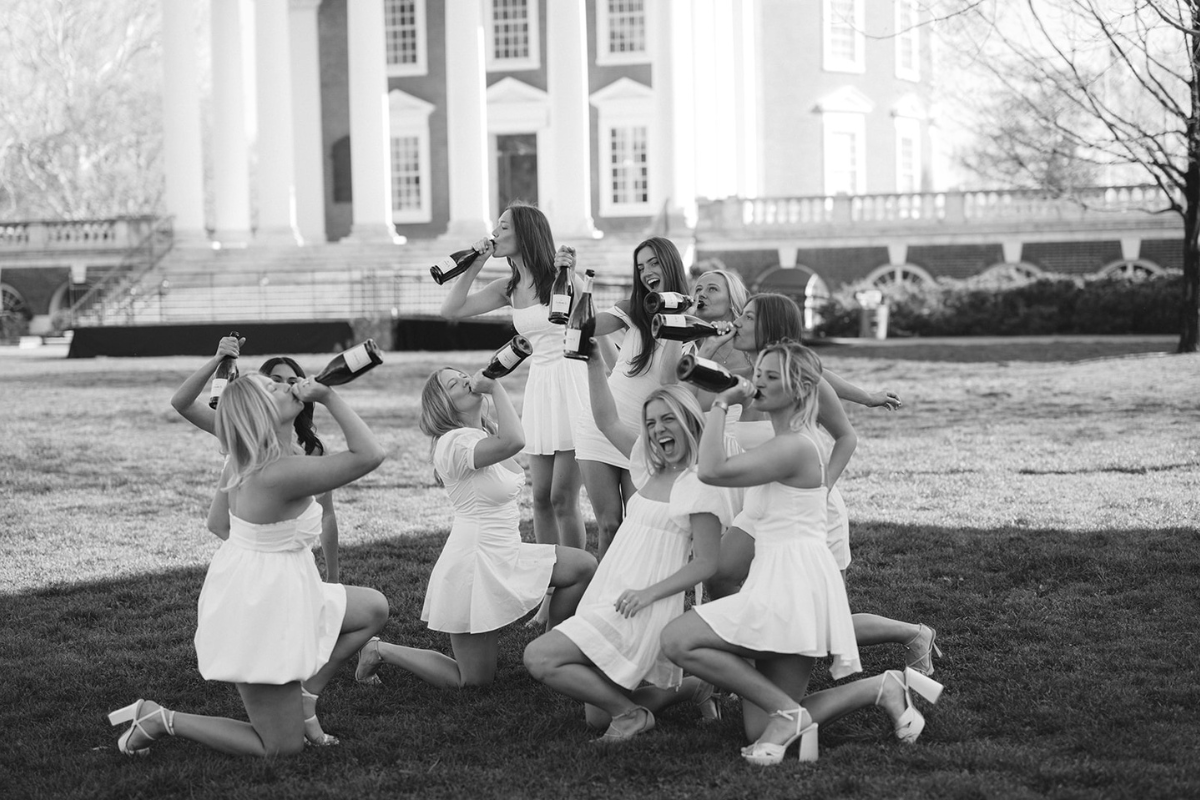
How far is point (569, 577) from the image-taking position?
5.66m

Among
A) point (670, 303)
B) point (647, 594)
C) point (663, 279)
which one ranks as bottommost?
point (647, 594)

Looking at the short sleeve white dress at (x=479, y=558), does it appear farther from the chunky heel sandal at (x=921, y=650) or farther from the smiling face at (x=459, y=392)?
the chunky heel sandal at (x=921, y=650)

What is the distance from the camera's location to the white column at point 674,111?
34.5 meters

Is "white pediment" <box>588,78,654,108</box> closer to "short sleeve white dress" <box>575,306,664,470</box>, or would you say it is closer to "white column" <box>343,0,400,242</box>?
"white column" <box>343,0,400,242</box>

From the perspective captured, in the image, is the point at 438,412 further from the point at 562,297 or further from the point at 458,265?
the point at 458,265

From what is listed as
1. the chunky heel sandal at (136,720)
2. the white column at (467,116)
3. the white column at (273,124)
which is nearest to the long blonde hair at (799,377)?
the chunky heel sandal at (136,720)

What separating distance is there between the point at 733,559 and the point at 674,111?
30.9 m

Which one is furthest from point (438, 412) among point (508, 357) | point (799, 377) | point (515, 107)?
point (515, 107)

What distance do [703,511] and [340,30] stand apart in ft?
121

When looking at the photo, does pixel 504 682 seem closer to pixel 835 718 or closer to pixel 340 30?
pixel 835 718

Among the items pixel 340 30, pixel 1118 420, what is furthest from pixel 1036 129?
pixel 340 30

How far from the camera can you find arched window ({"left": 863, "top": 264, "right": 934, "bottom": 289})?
33969 mm

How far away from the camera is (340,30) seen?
1537 inches

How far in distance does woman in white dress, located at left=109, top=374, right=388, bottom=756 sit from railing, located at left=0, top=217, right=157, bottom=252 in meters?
34.8
